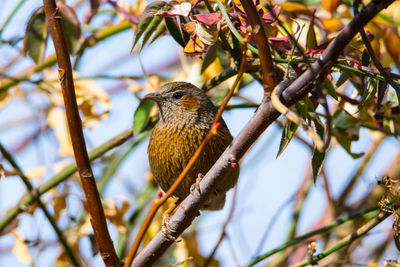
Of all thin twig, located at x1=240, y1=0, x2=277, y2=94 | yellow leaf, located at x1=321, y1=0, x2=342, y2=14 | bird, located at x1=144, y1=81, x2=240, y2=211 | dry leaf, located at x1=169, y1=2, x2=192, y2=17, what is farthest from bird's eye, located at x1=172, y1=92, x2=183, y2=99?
thin twig, located at x1=240, y1=0, x2=277, y2=94

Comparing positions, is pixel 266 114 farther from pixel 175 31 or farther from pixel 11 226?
pixel 11 226

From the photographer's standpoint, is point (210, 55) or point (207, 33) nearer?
point (207, 33)

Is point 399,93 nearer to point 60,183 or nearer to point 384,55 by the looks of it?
point 384,55

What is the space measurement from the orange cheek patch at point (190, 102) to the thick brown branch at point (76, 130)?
1.14 metres

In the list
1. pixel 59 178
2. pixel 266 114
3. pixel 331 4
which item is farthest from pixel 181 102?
pixel 266 114

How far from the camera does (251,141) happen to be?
144cm

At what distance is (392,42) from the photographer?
7.68ft

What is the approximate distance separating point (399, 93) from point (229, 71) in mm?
859

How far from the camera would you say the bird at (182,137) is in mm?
2551

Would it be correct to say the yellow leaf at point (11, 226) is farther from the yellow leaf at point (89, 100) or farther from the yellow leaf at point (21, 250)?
the yellow leaf at point (89, 100)

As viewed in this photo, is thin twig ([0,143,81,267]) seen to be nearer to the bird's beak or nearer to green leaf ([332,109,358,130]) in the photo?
the bird's beak

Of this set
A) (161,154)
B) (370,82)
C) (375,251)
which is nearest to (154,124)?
(161,154)

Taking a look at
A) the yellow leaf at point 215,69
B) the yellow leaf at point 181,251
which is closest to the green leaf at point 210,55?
the yellow leaf at point 215,69

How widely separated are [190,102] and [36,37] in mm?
858
